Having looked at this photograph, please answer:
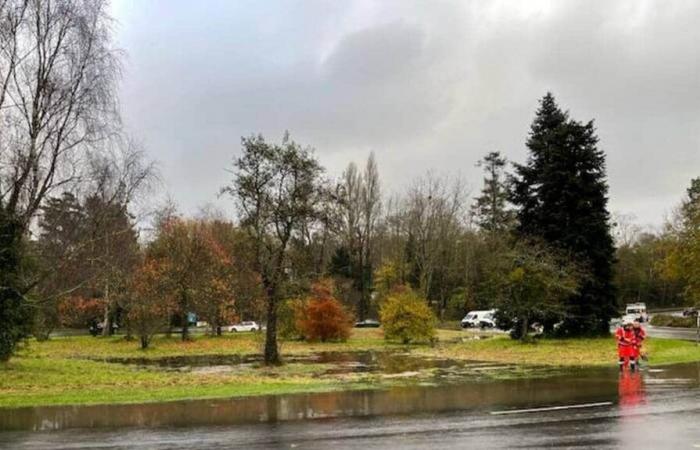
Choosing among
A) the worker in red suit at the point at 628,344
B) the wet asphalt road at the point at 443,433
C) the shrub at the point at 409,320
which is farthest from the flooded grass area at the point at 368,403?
the shrub at the point at 409,320

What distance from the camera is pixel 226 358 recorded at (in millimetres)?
35781

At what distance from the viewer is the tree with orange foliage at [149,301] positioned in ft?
148

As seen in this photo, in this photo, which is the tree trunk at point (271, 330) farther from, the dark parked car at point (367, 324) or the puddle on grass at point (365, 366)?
the dark parked car at point (367, 324)

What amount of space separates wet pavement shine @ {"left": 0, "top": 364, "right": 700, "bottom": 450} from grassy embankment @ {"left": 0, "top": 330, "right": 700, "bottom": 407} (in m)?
1.80

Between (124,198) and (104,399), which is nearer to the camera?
(104,399)

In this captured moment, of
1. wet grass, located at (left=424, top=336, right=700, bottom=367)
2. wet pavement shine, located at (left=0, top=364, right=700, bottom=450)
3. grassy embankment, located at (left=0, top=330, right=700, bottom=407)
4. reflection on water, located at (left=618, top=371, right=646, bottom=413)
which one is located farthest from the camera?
wet grass, located at (left=424, top=336, right=700, bottom=367)

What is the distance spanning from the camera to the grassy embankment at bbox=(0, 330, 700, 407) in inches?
733

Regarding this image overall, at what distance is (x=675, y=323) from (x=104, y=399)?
5705 centimetres

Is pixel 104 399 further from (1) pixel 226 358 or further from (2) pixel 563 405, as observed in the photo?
(1) pixel 226 358

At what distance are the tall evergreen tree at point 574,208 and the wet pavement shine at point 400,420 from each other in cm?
2326

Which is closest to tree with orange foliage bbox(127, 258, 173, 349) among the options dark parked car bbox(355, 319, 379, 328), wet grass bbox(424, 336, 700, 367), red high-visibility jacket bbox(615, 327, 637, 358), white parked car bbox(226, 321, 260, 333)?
wet grass bbox(424, 336, 700, 367)

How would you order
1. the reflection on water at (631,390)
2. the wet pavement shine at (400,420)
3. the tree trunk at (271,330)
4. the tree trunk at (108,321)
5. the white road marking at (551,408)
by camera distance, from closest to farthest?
1. the wet pavement shine at (400,420)
2. the white road marking at (551,408)
3. the reflection on water at (631,390)
4. the tree trunk at (271,330)
5. the tree trunk at (108,321)

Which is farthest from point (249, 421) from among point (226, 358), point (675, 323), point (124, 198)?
point (675, 323)

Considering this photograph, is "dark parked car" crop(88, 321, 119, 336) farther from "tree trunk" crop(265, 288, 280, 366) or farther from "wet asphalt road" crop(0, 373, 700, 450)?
"wet asphalt road" crop(0, 373, 700, 450)
